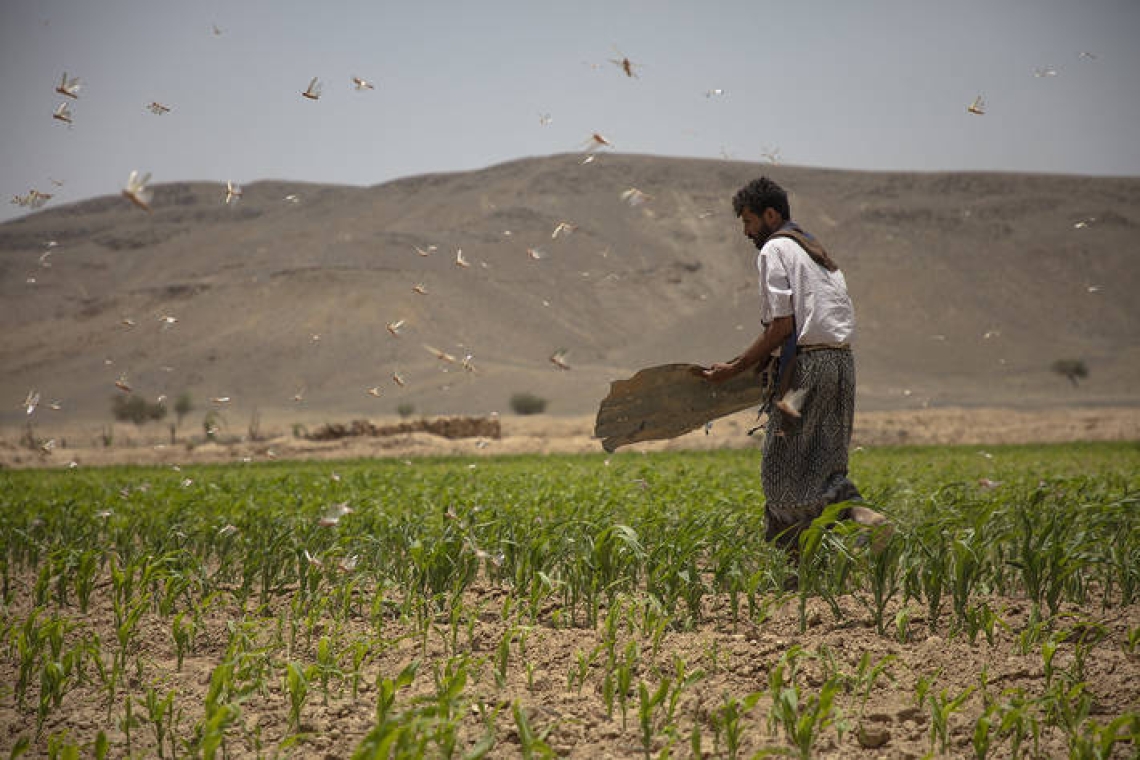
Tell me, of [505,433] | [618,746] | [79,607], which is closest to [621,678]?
[618,746]

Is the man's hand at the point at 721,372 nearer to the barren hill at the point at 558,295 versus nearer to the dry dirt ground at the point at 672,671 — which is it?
the dry dirt ground at the point at 672,671

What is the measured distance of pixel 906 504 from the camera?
7.64 metres

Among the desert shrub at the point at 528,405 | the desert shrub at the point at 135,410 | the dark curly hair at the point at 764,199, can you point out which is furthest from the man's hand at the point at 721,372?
the desert shrub at the point at 528,405

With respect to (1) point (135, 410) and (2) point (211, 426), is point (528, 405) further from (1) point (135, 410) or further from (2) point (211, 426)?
(2) point (211, 426)

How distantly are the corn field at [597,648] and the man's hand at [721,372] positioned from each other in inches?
32.7

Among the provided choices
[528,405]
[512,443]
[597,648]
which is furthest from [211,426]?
[528,405]

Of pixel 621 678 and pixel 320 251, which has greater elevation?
pixel 320 251

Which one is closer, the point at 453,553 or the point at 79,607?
the point at 453,553

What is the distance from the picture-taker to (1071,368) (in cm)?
5875

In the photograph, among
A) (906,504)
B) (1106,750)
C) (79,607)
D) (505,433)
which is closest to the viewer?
(1106,750)

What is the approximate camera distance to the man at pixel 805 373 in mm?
4805

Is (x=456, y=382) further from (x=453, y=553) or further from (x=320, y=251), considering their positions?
(x=453, y=553)

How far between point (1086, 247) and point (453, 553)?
85.2 metres

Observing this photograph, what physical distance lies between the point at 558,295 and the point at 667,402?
74.8 metres
